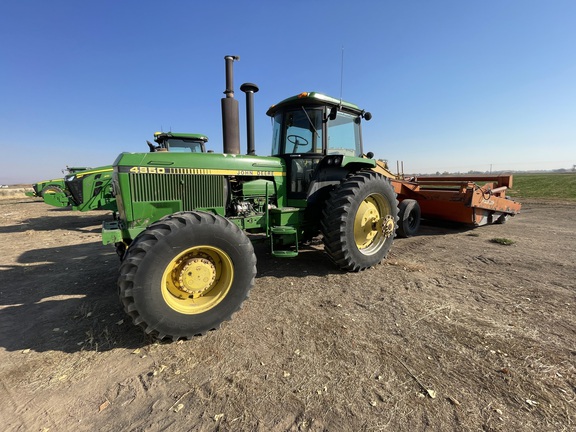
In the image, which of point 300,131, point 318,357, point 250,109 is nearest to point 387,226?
point 300,131

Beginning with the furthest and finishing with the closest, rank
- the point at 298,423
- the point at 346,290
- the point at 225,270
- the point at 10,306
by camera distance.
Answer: the point at 346,290 → the point at 10,306 → the point at 225,270 → the point at 298,423

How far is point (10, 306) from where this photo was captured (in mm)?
3477

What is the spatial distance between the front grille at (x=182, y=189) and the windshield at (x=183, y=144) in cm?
503

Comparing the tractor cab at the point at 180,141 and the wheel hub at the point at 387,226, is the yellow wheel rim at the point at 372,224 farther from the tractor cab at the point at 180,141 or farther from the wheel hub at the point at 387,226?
the tractor cab at the point at 180,141

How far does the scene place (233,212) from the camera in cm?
411

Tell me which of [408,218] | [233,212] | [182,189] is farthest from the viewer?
[408,218]

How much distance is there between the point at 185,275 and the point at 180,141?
21.9ft

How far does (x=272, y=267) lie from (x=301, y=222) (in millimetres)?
899

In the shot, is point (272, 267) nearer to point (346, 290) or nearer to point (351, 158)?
point (346, 290)

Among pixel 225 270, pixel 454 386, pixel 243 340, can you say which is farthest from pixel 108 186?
pixel 454 386

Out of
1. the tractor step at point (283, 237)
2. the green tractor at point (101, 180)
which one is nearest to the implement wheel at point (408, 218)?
the tractor step at point (283, 237)

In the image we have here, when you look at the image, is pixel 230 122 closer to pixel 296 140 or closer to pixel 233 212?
pixel 296 140

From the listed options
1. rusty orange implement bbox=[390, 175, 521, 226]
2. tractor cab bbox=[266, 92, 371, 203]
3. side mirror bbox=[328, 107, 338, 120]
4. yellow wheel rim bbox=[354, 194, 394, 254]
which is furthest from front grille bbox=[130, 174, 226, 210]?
rusty orange implement bbox=[390, 175, 521, 226]

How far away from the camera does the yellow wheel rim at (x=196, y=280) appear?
278cm
